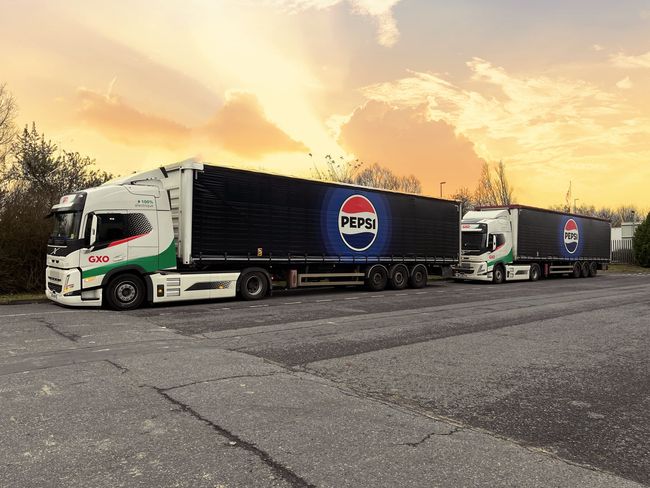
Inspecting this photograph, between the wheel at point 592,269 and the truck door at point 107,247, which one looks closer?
the truck door at point 107,247

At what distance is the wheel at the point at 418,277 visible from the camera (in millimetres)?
20875

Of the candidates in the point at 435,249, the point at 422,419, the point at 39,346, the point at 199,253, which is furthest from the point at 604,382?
the point at 435,249

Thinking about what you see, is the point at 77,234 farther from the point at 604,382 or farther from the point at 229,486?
the point at 604,382

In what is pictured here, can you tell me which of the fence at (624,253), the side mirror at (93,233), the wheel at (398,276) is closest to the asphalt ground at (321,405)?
the side mirror at (93,233)

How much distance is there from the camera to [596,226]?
34.3 meters

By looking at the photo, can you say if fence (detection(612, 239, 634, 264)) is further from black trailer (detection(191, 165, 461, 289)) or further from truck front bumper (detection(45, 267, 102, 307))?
truck front bumper (detection(45, 267, 102, 307))

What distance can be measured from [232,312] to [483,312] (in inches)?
249

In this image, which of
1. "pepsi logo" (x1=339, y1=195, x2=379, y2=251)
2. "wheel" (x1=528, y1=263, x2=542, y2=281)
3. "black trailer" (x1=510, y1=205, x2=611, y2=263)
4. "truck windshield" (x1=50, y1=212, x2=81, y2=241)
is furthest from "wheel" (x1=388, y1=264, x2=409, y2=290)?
"truck windshield" (x1=50, y1=212, x2=81, y2=241)

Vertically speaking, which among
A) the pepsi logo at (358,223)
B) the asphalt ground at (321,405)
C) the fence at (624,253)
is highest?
the pepsi logo at (358,223)

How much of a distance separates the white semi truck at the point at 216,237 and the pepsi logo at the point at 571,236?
1528 cm

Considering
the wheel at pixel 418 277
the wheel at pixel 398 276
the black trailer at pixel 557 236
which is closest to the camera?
the wheel at pixel 398 276

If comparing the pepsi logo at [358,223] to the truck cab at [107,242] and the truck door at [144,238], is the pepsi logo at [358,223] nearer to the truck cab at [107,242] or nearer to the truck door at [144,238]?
the truck cab at [107,242]

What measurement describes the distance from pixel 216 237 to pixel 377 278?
7436 millimetres

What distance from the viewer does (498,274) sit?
84.6 feet
